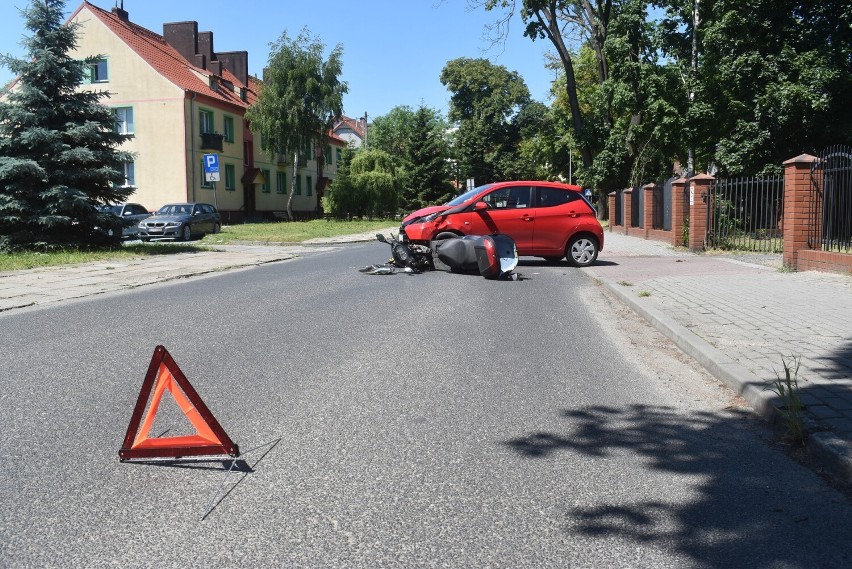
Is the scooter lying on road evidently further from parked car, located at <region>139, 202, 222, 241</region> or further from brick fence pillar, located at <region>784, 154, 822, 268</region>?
parked car, located at <region>139, 202, 222, 241</region>

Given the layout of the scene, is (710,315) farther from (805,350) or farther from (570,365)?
(570,365)

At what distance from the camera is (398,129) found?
103m

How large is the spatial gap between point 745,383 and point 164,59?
46.1 metres

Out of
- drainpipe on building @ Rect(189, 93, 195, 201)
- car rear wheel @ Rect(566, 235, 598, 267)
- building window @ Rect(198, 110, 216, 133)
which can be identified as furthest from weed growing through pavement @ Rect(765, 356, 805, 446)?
building window @ Rect(198, 110, 216, 133)

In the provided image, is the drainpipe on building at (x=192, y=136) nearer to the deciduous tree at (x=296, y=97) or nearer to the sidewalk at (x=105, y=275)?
the deciduous tree at (x=296, y=97)

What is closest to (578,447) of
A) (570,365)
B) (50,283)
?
(570,365)

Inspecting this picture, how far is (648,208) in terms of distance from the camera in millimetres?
27797

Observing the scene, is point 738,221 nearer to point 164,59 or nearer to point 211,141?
point 211,141

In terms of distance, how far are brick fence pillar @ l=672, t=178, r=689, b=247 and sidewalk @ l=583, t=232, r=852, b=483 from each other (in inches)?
271

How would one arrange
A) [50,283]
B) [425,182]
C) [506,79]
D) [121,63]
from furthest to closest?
[506,79] → [425,182] → [121,63] → [50,283]

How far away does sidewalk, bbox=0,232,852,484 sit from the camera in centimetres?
516

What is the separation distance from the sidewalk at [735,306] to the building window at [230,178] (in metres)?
29.6

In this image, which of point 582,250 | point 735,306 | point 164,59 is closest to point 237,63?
point 164,59

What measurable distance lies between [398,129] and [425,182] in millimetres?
38253
